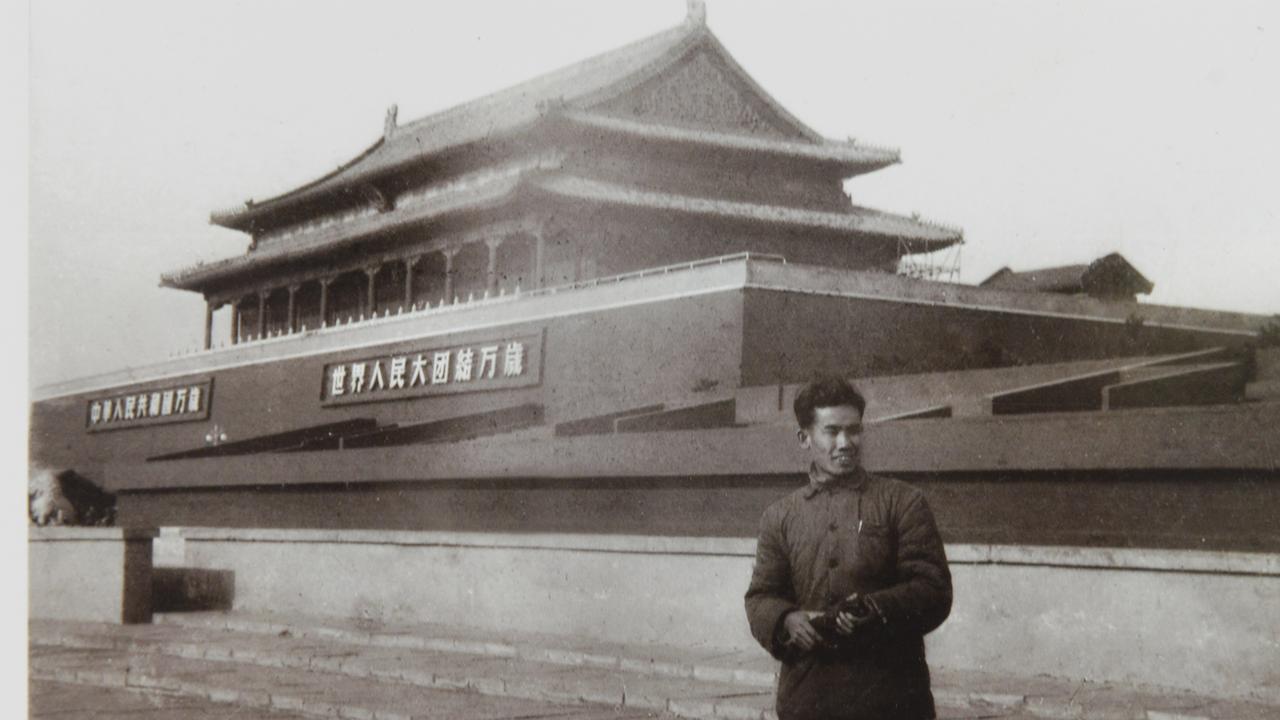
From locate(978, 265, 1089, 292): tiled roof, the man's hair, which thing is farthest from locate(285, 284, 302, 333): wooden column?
the man's hair

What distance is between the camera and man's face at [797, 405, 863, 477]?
330 cm

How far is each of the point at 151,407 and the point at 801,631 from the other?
22.7 metres

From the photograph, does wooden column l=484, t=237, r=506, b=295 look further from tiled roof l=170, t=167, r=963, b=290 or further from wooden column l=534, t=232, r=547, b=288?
wooden column l=534, t=232, r=547, b=288

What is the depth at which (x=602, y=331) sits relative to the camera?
16.7m

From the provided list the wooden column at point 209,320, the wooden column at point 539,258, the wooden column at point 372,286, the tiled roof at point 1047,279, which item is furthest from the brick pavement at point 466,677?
the wooden column at point 209,320

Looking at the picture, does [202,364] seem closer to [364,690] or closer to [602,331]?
[602,331]

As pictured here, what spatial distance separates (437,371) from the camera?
18.8m

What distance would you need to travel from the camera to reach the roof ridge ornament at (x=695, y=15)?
2027 centimetres

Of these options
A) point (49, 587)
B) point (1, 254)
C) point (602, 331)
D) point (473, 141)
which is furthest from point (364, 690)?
point (473, 141)

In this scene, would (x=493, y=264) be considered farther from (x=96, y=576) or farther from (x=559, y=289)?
(x=96, y=576)

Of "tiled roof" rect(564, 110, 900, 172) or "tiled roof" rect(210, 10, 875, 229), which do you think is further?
"tiled roof" rect(210, 10, 875, 229)

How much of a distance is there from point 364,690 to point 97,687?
1.63 metres

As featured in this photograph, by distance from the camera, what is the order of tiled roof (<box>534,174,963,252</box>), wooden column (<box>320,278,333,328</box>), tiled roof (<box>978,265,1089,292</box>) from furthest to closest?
wooden column (<box>320,278,333,328</box>) < tiled roof (<box>978,265,1089,292</box>) < tiled roof (<box>534,174,963,252</box>)

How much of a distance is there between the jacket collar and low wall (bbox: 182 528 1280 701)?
13.0ft
